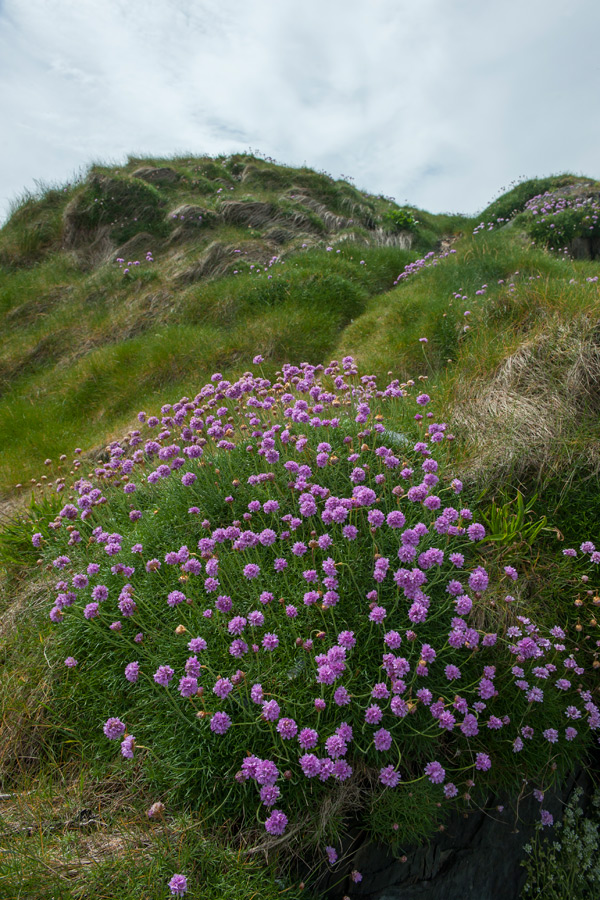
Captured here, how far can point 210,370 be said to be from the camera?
9.07 m

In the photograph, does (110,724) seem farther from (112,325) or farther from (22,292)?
(22,292)

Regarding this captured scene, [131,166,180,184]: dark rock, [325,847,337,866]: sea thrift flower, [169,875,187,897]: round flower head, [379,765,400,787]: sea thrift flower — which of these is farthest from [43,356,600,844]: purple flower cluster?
[131,166,180,184]: dark rock

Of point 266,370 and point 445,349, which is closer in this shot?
point 445,349

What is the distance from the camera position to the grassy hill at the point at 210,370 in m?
2.65

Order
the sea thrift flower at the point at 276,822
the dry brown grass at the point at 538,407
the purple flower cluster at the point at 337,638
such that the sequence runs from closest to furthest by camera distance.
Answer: the sea thrift flower at the point at 276,822
the purple flower cluster at the point at 337,638
the dry brown grass at the point at 538,407

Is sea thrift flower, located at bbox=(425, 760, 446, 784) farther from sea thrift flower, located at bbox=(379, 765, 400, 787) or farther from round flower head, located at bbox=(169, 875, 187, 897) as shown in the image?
round flower head, located at bbox=(169, 875, 187, 897)

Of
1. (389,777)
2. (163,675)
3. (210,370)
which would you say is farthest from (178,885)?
(210,370)

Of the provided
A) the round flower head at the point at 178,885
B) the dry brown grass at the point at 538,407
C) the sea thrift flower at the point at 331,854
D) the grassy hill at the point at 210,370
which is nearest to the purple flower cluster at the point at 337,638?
the grassy hill at the point at 210,370

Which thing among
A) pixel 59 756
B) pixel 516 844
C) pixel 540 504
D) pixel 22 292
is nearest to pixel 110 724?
pixel 59 756

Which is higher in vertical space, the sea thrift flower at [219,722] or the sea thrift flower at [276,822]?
the sea thrift flower at [219,722]

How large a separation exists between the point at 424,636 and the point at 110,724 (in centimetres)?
175

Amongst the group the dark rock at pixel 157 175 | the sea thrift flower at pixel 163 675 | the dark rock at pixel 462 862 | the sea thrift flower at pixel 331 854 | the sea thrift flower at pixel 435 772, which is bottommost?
the dark rock at pixel 462 862

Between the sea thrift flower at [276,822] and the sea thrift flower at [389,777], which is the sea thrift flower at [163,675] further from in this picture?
the sea thrift flower at [389,777]

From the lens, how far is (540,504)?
13.0 ft
